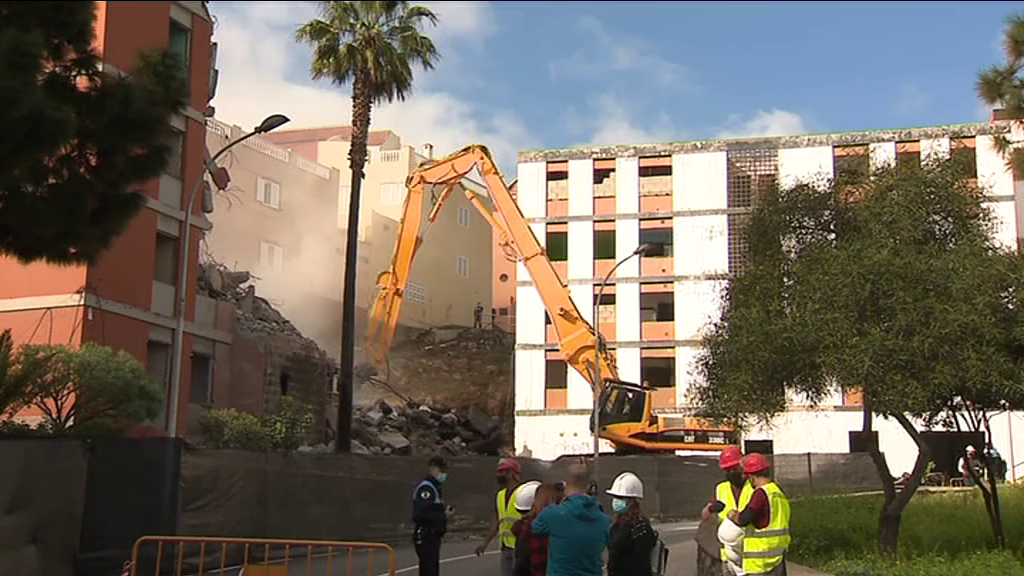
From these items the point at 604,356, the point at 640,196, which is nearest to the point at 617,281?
the point at 640,196

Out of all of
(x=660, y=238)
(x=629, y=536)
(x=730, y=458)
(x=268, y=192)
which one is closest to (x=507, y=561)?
(x=629, y=536)

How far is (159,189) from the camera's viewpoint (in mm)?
28812

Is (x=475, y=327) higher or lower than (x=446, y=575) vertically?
higher

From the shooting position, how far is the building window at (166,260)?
98.3 ft

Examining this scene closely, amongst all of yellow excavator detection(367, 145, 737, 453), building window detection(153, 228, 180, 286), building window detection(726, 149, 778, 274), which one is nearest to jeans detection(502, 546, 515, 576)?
building window detection(153, 228, 180, 286)

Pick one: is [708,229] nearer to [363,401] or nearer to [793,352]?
[363,401]

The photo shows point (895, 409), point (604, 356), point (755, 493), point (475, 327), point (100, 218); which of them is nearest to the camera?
point (755, 493)

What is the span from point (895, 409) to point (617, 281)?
1387 inches

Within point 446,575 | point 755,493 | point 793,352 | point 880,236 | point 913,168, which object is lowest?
point 446,575

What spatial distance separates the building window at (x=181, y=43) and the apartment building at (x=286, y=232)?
44865 millimetres

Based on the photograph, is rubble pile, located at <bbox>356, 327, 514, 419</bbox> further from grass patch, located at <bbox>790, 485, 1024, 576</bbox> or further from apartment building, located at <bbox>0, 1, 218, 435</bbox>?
grass patch, located at <bbox>790, 485, 1024, 576</bbox>

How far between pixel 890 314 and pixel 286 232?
152 feet

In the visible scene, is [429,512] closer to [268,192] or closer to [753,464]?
[753,464]

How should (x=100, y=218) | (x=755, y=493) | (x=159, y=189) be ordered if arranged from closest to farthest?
(x=755, y=493)
(x=100, y=218)
(x=159, y=189)
